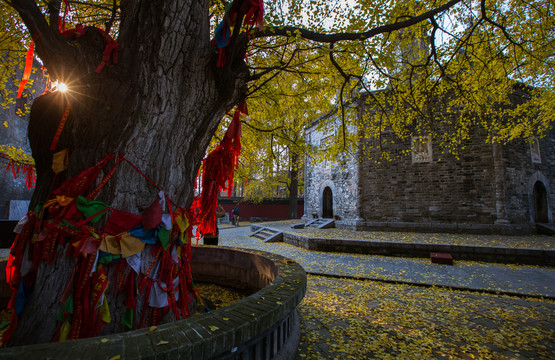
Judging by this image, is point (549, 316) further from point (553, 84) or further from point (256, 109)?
point (553, 84)

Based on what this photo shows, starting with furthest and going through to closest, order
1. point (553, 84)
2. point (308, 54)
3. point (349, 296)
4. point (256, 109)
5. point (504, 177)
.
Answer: point (504, 177)
point (553, 84)
point (256, 109)
point (308, 54)
point (349, 296)

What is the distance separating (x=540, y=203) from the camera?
42.9ft

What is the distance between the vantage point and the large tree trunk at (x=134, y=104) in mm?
2145

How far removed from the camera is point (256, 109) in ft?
24.2

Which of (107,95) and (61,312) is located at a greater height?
(107,95)

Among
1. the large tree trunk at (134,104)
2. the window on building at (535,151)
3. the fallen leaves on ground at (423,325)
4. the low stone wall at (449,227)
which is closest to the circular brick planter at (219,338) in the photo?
the fallen leaves on ground at (423,325)

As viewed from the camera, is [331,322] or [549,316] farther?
[549,316]

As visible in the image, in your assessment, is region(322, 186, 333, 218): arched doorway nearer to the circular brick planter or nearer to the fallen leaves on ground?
the fallen leaves on ground

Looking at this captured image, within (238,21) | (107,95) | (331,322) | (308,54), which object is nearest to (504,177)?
(308,54)

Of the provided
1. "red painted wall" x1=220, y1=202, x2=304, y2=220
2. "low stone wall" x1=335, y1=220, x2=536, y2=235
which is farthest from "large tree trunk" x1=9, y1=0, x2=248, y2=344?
"red painted wall" x1=220, y1=202, x2=304, y2=220

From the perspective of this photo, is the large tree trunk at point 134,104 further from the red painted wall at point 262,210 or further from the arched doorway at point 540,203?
the red painted wall at point 262,210

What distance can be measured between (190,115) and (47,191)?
1461 mm

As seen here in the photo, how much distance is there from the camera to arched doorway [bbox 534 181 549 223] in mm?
12898

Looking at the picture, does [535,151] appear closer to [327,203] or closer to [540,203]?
[540,203]
